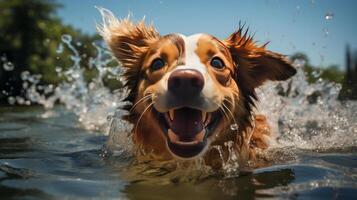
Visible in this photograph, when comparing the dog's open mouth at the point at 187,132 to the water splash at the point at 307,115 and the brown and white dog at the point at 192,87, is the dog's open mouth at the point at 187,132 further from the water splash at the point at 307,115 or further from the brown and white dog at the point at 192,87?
the water splash at the point at 307,115

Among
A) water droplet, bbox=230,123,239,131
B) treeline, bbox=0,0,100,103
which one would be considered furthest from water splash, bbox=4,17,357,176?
treeline, bbox=0,0,100,103

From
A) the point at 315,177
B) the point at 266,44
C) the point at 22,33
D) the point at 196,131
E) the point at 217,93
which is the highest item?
the point at 22,33

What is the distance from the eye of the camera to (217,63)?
4.68 meters

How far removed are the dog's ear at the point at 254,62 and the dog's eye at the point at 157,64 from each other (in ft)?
2.87

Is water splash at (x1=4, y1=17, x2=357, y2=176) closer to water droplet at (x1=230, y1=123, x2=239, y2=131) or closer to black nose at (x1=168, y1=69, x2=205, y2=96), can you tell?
water droplet at (x1=230, y1=123, x2=239, y2=131)

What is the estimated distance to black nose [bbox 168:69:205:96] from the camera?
3.86 m

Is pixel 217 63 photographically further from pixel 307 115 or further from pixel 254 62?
pixel 307 115

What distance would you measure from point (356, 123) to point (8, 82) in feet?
66.0

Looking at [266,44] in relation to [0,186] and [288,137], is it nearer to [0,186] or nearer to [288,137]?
[288,137]

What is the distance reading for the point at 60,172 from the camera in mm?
4484

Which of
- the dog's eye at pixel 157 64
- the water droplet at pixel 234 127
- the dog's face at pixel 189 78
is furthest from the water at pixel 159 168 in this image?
the dog's eye at pixel 157 64

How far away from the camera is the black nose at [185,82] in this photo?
386 cm

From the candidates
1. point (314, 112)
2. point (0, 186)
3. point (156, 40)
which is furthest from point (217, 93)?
point (314, 112)

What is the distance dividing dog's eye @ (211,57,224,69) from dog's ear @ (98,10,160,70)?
0.90 m
